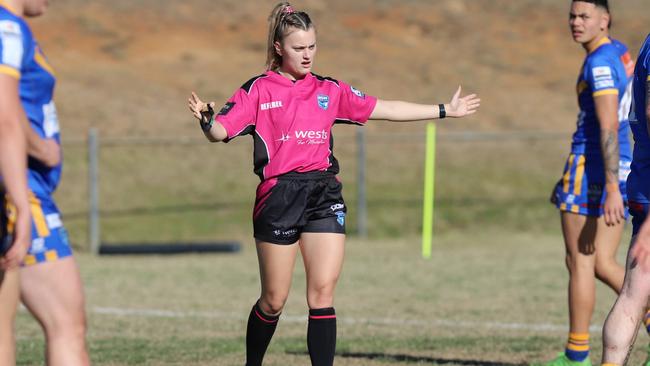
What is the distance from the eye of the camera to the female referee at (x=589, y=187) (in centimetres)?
748

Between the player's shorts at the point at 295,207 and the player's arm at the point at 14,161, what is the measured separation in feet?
8.00

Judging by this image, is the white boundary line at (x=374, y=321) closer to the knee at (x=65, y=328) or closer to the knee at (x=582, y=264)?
the knee at (x=582, y=264)

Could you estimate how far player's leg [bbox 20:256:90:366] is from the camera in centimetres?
445

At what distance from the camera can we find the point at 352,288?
42.6ft

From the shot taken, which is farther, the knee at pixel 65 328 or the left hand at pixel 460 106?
the left hand at pixel 460 106

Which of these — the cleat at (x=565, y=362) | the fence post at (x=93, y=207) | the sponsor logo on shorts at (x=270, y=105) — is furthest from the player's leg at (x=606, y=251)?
the fence post at (x=93, y=207)

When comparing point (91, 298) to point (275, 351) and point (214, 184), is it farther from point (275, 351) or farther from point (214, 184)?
point (214, 184)

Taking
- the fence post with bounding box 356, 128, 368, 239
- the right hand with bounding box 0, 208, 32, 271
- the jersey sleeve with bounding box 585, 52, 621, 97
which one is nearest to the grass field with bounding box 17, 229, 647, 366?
the jersey sleeve with bounding box 585, 52, 621, 97

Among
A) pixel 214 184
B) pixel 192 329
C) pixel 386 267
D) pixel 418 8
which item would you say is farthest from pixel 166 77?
pixel 192 329

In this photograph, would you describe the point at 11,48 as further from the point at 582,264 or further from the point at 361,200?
the point at 361,200

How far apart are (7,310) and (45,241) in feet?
0.95

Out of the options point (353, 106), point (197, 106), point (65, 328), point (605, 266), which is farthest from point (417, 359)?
point (65, 328)

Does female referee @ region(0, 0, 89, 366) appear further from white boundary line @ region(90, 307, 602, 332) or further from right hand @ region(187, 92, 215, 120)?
white boundary line @ region(90, 307, 602, 332)

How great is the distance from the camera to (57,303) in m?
4.47
